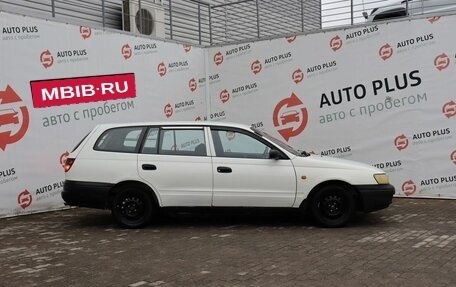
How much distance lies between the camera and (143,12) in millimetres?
13203

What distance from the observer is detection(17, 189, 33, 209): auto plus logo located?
9.05 m

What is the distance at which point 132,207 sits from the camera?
25.0 ft

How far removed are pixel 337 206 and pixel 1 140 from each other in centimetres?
591

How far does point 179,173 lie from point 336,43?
5687 millimetres

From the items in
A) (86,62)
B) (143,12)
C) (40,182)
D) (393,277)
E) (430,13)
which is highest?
(143,12)

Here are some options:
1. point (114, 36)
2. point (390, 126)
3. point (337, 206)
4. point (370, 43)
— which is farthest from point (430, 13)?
point (114, 36)

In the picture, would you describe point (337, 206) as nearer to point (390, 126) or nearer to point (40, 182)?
point (390, 126)

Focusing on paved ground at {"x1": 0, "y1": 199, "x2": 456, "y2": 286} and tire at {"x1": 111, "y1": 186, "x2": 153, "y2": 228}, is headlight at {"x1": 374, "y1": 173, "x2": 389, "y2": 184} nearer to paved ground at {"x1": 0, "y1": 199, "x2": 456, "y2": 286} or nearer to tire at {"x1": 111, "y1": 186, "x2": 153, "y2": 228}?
paved ground at {"x1": 0, "y1": 199, "x2": 456, "y2": 286}

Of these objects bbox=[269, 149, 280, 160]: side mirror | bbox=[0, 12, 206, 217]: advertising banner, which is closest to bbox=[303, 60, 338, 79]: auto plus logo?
bbox=[0, 12, 206, 217]: advertising banner

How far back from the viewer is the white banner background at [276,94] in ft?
30.3

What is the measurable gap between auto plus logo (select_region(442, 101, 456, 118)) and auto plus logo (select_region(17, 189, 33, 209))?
27.4ft

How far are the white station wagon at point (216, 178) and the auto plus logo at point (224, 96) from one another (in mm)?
5135

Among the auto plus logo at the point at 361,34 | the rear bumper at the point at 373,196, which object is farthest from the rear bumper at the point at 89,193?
the auto plus logo at the point at 361,34

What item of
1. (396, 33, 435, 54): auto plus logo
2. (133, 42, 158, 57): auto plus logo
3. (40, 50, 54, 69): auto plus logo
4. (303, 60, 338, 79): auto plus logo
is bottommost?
(303, 60, 338, 79): auto plus logo
